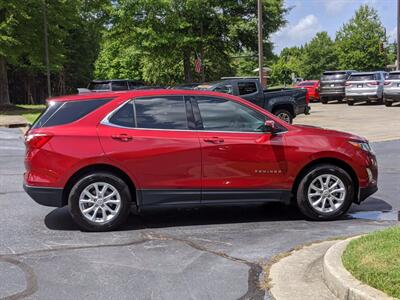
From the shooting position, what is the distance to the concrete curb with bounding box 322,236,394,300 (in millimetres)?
4133

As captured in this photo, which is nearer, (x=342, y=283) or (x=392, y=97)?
(x=342, y=283)

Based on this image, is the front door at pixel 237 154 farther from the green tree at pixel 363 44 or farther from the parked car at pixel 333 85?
the green tree at pixel 363 44

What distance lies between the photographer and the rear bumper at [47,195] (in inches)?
265

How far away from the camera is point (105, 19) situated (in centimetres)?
3625

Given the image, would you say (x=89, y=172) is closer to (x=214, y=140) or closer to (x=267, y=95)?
(x=214, y=140)

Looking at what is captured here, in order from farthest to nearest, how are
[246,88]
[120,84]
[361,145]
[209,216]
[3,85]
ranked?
[3,85]
[120,84]
[246,88]
[209,216]
[361,145]

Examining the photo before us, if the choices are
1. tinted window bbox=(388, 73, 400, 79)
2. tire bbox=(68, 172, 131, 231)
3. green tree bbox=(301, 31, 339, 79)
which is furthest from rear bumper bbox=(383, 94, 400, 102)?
green tree bbox=(301, 31, 339, 79)

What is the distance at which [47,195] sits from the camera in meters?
6.74

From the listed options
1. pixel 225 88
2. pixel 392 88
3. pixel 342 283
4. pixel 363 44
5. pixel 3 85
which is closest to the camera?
pixel 342 283

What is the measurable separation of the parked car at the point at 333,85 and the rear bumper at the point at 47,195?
28647 mm

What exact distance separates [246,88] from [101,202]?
1216 cm

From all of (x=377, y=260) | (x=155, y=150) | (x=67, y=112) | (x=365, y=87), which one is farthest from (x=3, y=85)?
(x=377, y=260)

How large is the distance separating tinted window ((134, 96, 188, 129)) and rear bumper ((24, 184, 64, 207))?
4.00 ft

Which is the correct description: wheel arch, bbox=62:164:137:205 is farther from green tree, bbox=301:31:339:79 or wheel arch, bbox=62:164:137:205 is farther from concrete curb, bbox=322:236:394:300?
green tree, bbox=301:31:339:79
